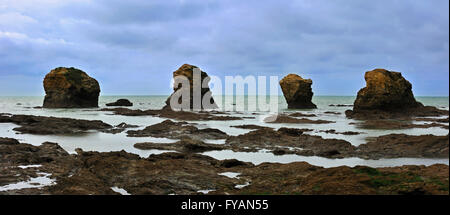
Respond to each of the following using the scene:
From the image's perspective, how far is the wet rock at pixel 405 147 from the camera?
15.8m

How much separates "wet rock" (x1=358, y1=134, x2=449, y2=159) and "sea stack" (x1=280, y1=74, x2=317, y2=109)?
52.8 meters

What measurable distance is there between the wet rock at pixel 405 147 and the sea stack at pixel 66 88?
210 feet

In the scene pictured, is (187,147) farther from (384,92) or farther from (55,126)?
(384,92)

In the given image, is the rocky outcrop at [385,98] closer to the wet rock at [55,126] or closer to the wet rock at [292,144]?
the wet rock at [292,144]

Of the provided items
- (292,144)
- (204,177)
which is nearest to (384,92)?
(292,144)

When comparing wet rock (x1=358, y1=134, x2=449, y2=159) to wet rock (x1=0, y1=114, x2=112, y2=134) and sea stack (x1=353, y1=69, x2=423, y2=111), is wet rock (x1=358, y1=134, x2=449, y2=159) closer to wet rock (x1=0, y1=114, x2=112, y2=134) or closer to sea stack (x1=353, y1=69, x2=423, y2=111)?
wet rock (x1=0, y1=114, x2=112, y2=134)

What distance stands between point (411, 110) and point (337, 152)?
38.5 m

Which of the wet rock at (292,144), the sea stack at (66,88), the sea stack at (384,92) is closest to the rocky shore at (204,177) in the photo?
the wet rock at (292,144)

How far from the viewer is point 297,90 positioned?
2876 inches

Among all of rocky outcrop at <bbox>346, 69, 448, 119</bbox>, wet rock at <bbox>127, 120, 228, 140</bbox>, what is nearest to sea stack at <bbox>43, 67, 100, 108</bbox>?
wet rock at <bbox>127, 120, 228, 140</bbox>

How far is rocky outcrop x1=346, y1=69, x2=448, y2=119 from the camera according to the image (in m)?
47.5
